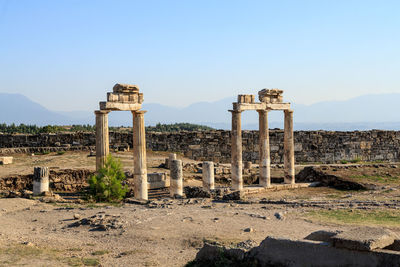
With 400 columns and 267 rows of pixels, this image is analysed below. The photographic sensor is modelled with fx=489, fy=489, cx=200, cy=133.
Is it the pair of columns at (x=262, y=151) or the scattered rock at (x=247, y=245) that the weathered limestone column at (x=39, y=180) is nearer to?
the pair of columns at (x=262, y=151)

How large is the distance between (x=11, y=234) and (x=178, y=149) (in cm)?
2059

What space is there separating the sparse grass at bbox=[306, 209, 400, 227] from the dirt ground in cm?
3

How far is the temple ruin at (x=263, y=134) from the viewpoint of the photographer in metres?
21.0

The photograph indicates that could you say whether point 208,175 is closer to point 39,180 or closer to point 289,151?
point 289,151

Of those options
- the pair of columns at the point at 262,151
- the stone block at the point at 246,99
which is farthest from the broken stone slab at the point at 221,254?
the stone block at the point at 246,99

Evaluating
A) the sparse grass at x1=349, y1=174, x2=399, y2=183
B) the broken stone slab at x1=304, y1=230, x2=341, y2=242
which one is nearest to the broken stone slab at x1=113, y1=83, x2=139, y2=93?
the broken stone slab at x1=304, y1=230, x2=341, y2=242

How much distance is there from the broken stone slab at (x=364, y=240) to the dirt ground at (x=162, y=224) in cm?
294

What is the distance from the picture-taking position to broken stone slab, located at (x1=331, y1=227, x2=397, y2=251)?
311 inches

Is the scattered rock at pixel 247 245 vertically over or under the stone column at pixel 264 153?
under

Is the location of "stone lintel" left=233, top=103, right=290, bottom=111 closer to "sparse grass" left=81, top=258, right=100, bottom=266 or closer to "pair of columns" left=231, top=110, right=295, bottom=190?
"pair of columns" left=231, top=110, right=295, bottom=190

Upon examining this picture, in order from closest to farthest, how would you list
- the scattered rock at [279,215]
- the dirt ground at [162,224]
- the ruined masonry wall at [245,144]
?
the dirt ground at [162,224] < the scattered rock at [279,215] < the ruined masonry wall at [245,144]

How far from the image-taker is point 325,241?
919cm

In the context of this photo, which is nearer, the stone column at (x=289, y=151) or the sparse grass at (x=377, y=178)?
the stone column at (x=289, y=151)

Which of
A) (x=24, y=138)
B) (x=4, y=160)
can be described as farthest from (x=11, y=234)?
(x=24, y=138)
